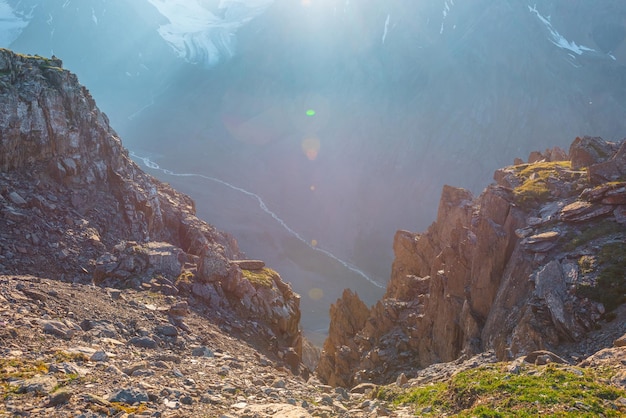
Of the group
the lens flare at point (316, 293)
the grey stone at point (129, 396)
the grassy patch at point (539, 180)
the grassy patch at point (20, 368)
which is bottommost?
the grey stone at point (129, 396)

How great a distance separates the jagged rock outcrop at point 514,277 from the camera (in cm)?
2628

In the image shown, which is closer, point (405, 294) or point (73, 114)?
point (73, 114)

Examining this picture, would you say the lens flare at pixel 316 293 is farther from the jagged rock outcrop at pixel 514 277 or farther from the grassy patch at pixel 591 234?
the grassy patch at pixel 591 234

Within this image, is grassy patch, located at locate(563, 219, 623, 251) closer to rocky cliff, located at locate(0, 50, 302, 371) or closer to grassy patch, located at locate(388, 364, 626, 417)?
grassy patch, located at locate(388, 364, 626, 417)

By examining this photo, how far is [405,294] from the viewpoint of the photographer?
52156 millimetres

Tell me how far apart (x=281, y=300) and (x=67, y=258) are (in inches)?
→ 613

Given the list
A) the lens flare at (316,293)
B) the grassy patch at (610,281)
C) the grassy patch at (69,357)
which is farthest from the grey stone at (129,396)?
the lens flare at (316,293)

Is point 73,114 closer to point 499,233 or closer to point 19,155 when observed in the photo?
point 19,155

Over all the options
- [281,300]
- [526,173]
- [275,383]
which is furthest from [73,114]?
[526,173]

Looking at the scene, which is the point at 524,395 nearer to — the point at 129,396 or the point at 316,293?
the point at 129,396

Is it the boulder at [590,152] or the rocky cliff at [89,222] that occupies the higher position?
the boulder at [590,152]

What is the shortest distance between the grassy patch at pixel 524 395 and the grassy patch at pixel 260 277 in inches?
747

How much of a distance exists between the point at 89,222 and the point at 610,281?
116 ft

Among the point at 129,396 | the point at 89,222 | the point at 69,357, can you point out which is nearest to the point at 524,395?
the point at 129,396
